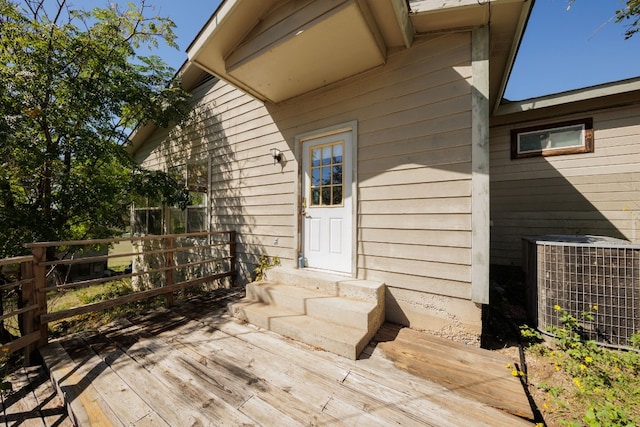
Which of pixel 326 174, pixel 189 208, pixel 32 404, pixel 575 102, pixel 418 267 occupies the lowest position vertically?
pixel 32 404

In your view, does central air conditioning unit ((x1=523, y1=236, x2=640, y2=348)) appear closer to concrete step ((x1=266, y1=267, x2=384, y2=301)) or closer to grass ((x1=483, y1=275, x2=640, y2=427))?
grass ((x1=483, y1=275, x2=640, y2=427))

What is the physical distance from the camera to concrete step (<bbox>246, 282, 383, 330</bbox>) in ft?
7.55

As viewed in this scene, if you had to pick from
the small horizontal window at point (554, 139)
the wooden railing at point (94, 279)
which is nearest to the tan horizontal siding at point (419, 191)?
the wooden railing at point (94, 279)

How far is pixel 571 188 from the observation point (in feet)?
12.7

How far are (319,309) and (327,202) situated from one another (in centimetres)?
144

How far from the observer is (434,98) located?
2480 mm

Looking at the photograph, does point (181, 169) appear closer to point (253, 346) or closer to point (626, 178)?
point (253, 346)

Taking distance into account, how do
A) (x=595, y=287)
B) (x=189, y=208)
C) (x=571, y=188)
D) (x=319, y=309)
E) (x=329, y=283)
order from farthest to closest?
1. (x=189, y=208)
2. (x=571, y=188)
3. (x=329, y=283)
4. (x=319, y=309)
5. (x=595, y=287)

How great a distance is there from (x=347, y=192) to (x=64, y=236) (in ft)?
16.5

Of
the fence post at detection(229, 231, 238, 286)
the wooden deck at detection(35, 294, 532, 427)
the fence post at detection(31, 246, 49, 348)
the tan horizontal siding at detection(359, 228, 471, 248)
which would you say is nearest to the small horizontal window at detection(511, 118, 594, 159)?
the tan horizontal siding at detection(359, 228, 471, 248)

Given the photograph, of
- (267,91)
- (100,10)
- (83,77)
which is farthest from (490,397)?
(100,10)

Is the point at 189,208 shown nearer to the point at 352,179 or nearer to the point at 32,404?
the point at 32,404

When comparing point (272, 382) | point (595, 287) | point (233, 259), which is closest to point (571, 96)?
point (595, 287)

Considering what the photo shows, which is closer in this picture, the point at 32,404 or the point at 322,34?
the point at 32,404
